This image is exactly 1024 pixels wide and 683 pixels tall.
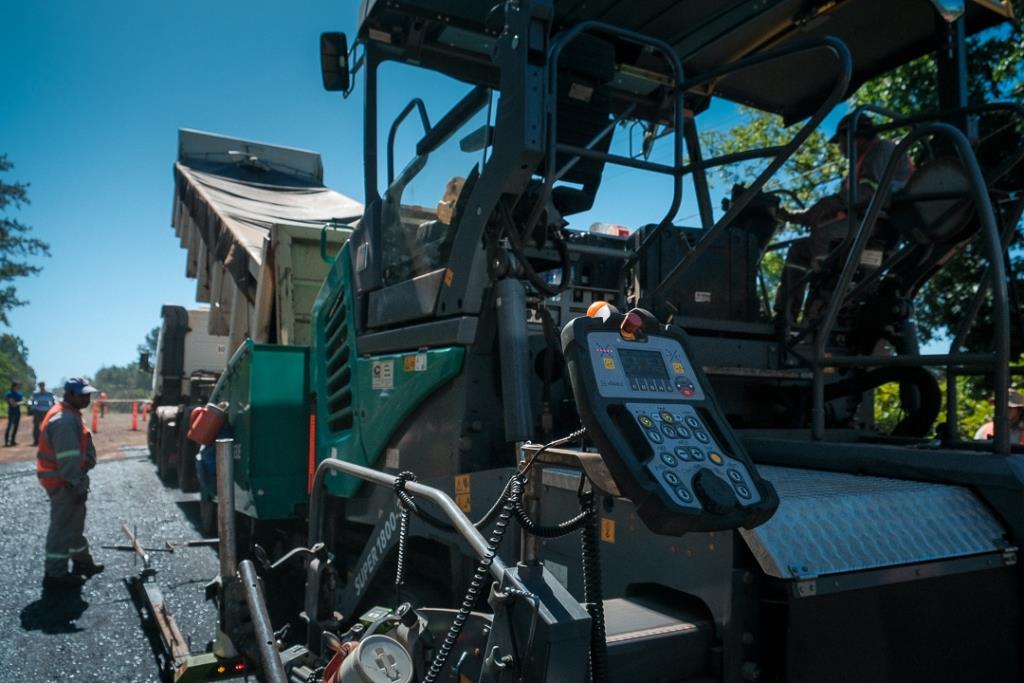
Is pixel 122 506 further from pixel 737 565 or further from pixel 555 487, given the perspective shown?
pixel 737 565

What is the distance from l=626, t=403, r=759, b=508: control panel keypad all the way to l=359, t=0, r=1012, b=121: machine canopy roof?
214 centimetres

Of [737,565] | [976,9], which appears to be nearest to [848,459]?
[737,565]

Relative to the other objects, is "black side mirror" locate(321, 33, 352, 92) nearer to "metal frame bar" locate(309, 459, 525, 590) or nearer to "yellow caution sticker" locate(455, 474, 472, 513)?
"metal frame bar" locate(309, 459, 525, 590)

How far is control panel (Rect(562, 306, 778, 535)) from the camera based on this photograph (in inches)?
58.6

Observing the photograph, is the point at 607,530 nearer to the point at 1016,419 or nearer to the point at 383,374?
the point at 383,374

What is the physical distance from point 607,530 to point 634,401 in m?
0.67

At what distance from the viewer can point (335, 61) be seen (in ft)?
11.9

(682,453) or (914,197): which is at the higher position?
(914,197)

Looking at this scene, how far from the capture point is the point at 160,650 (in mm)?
4332

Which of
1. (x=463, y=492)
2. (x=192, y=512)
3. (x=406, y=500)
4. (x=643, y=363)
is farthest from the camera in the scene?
(x=192, y=512)

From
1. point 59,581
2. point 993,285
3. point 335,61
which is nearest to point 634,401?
point 993,285

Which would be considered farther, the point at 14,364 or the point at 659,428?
the point at 14,364

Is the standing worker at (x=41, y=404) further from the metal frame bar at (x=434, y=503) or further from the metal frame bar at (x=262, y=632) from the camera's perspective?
the metal frame bar at (x=262, y=632)

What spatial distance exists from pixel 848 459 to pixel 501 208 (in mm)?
1471
